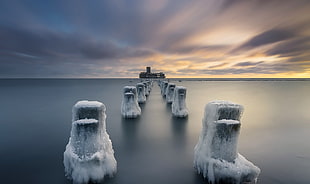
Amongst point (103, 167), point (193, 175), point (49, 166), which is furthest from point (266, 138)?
point (49, 166)

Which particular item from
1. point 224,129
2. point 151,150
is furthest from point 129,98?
point 224,129

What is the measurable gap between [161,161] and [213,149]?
84.5 inches

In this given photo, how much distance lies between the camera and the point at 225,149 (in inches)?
142

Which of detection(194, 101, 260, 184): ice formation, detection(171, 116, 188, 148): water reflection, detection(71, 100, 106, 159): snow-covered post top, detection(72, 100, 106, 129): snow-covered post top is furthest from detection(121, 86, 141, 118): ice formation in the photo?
detection(194, 101, 260, 184): ice formation

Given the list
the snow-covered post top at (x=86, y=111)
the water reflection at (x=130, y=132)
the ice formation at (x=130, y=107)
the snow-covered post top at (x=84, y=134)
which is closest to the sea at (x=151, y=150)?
the water reflection at (x=130, y=132)

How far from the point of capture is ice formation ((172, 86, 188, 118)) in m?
10.2

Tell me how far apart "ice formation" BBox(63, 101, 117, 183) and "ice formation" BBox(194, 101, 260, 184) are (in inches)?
95.6

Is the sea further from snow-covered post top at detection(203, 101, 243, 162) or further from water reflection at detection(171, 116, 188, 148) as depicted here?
snow-covered post top at detection(203, 101, 243, 162)

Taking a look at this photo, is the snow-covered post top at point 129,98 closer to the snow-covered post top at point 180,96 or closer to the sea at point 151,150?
the sea at point 151,150

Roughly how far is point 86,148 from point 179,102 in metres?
7.60

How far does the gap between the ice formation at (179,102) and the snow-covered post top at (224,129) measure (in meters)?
6.34

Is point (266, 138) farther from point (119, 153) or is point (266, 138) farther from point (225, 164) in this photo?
point (119, 153)

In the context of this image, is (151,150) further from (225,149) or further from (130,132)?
(225,149)

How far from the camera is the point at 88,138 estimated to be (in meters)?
3.73
